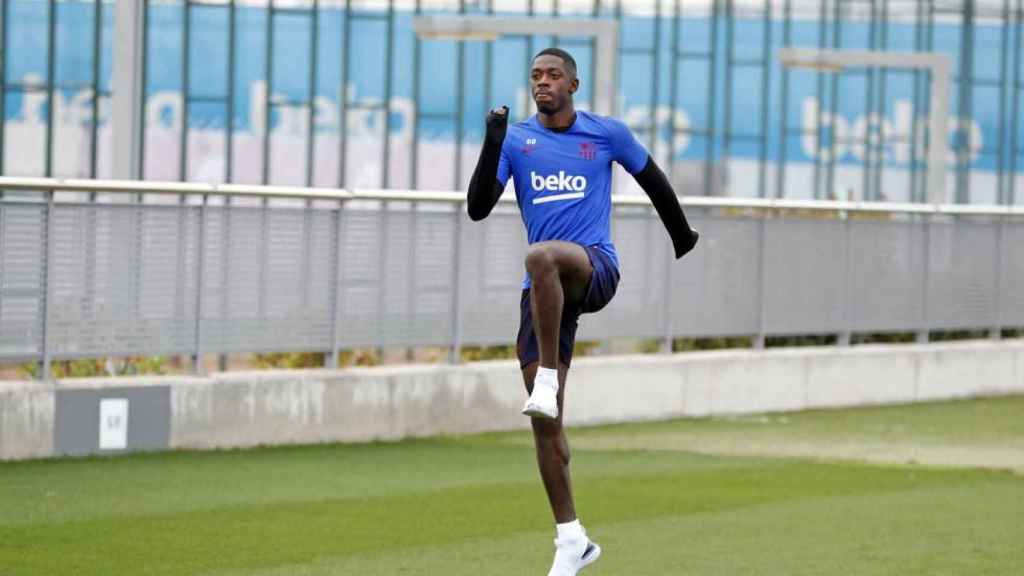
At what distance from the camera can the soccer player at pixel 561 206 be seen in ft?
27.0

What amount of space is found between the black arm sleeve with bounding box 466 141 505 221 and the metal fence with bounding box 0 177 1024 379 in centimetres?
542

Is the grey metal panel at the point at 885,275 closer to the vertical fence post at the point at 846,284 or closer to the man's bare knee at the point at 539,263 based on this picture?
the vertical fence post at the point at 846,284

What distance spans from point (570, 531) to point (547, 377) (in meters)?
0.62

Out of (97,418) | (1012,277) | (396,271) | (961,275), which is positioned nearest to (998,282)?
(1012,277)

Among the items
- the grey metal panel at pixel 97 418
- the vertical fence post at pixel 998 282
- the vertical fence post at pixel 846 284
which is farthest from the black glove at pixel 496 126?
the vertical fence post at pixel 998 282

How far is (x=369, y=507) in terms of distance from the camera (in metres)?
11.4

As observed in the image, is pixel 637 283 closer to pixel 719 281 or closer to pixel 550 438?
pixel 719 281

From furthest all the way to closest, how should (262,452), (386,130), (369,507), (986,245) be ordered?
(386,130) → (986,245) → (262,452) → (369,507)

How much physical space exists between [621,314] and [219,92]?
2929 centimetres

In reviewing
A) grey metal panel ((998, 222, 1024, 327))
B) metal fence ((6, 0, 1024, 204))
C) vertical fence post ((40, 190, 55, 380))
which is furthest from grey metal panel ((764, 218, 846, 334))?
metal fence ((6, 0, 1024, 204))

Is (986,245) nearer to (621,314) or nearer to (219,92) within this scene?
(621,314)

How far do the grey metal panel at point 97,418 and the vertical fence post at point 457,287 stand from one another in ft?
9.18

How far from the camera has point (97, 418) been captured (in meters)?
13.5

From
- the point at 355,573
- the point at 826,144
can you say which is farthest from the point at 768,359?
the point at 826,144
